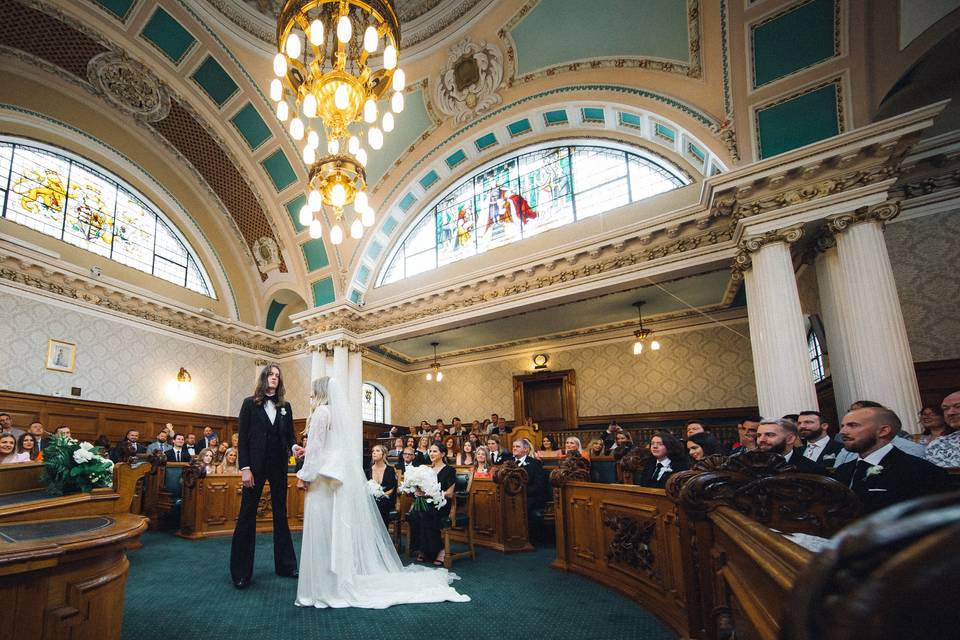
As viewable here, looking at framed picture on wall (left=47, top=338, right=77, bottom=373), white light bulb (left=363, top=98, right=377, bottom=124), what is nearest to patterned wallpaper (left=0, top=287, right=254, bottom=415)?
framed picture on wall (left=47, top=338, right=77, bottom=373)

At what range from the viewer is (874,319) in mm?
6160

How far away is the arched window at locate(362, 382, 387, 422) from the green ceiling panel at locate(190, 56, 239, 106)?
352 inches

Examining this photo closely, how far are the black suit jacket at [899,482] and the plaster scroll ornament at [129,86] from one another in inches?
545

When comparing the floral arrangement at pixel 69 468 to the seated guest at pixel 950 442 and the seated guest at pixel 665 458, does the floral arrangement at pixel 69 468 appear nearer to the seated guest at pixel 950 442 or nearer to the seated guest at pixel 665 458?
the seated guest at pixel 665 458

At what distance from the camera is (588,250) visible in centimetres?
941

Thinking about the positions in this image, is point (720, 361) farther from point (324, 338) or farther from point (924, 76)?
point (324, 338)

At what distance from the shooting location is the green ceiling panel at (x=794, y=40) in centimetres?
697

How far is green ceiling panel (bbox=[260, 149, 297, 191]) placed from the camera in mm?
12133

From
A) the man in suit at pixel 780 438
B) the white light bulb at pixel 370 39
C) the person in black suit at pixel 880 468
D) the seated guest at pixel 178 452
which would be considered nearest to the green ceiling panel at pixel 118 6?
the white light bulb at pixel 370 39

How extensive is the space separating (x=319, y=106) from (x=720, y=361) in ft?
36.5

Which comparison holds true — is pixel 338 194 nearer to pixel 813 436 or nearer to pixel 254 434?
pixel 254 434

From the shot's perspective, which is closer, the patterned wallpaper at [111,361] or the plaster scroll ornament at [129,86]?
the patterned wallpaper at [111,361]

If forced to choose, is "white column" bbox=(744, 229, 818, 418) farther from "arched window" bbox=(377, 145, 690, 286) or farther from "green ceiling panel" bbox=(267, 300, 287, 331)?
"green ceiling panel" bbox=(267, 300, 287, 331)

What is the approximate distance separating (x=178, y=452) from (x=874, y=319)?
11.6 meters
